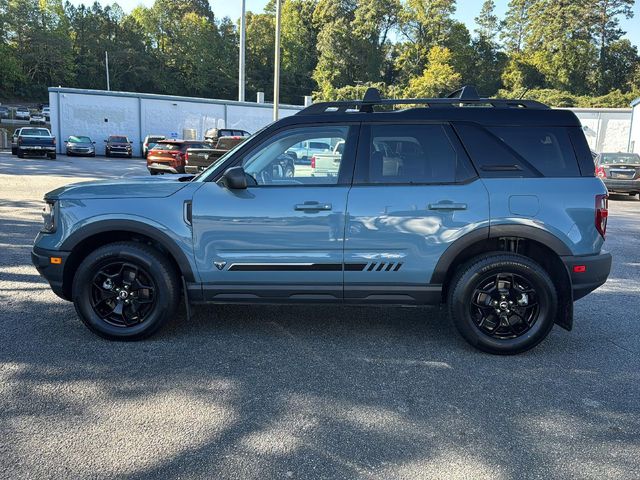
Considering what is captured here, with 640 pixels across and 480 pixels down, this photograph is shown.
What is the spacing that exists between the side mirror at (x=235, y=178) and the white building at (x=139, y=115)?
33842 millimetres

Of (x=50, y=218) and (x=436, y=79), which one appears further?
(x=436, y=79)

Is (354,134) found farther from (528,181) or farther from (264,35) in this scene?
(264,35)

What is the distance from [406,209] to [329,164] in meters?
0.71

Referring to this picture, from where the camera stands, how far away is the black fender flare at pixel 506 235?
409 cm

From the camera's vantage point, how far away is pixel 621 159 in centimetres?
1772

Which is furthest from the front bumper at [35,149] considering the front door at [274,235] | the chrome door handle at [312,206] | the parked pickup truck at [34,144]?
the chrome door handle at [312,206]

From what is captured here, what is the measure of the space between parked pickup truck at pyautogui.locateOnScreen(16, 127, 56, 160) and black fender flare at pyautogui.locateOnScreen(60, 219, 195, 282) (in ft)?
87.2

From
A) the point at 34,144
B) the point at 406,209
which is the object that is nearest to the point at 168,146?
the point at 34,144

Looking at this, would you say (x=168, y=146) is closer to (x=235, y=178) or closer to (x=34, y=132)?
(x=34, y=132)

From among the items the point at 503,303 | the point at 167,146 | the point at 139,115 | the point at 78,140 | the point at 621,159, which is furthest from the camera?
the point at 139,115

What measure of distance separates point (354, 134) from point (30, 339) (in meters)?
3.07

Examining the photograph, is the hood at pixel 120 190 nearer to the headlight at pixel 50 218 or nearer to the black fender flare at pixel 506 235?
the headlight at pixel 50 218

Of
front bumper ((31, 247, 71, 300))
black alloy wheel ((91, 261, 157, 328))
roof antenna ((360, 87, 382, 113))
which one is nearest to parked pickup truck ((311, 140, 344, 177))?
roof antenna ((360, 87, 382, 113))

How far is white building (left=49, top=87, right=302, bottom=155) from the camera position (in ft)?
113
